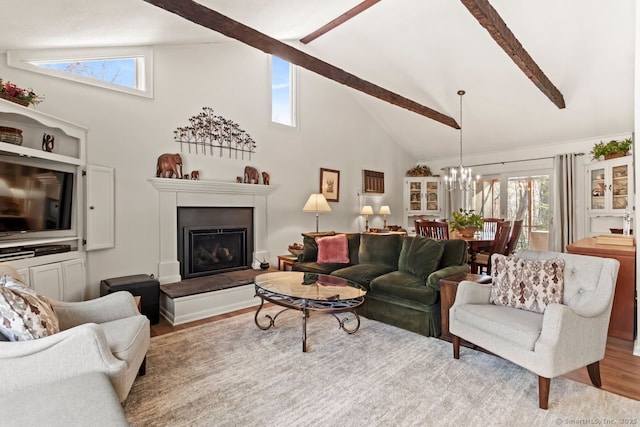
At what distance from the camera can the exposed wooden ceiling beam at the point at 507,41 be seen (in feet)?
9.45

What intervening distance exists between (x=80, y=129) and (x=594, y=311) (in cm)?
457

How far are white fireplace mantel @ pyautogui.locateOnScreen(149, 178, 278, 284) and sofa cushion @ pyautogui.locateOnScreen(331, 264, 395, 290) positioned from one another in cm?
163

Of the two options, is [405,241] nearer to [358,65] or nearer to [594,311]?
[594,311]

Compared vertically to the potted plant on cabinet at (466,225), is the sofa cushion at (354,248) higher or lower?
lower

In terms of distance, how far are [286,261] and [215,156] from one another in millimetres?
1786

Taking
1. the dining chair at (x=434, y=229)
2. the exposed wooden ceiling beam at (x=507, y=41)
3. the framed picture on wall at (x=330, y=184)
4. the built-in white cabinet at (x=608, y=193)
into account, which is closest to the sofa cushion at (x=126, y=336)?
the exposed wooden ceiling beam at (x=507, y=41)

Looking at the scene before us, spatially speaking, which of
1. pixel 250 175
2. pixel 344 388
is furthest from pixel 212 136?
pixel 344 388

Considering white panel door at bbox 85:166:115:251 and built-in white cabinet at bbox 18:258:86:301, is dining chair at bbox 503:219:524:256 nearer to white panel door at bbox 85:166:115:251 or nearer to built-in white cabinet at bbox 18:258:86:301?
white panel door at bbox 85:166:115:251

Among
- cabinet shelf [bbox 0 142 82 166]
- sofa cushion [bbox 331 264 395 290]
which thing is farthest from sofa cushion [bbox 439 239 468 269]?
cabinet shelf [bbox 0 142 82 166]

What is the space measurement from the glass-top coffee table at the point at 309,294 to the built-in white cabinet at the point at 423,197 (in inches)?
173

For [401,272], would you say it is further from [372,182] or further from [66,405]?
[372,182]

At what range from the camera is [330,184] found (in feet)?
19.8

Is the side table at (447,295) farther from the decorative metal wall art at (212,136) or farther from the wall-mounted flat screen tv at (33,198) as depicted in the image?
the wall-mounted flat screen tv at (33,198)

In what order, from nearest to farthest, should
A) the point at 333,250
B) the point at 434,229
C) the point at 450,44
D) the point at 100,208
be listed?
the point at 100,208
the point at 333,250
the point at 450,44
the point at 434,229
